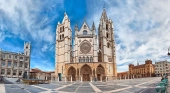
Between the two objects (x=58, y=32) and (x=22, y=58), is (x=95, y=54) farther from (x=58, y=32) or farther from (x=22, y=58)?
(x=22, y=58)

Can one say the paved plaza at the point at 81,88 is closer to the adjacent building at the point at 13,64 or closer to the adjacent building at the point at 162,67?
the adjacent building at the point at 13,64

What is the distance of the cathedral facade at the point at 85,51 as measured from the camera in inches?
2253

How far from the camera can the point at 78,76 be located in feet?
184

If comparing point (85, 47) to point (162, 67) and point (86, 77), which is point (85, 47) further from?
point (162, 67)

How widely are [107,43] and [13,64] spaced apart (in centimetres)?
3991

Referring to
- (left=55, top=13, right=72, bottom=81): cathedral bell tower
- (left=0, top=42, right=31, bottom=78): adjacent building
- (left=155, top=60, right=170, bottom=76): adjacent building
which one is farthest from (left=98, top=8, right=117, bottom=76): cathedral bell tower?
(left=155, top=60, right=170, bottom=76): adjacent building

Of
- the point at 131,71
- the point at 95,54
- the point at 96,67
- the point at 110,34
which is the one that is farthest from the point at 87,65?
the point at 131,71

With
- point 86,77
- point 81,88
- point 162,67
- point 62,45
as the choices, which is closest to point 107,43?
point 62,45

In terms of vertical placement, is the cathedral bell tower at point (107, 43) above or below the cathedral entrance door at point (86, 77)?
above

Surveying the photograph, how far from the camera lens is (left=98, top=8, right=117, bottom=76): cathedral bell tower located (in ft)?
221

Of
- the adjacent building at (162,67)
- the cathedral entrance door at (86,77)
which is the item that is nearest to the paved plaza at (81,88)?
the cathedral entrance door at (86,77)

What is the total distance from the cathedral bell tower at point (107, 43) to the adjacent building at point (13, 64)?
31393 mm

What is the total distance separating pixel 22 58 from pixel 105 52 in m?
34.0

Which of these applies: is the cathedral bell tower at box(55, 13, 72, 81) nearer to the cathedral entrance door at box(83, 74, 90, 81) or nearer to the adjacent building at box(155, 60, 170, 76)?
the cathedral entrance door at box(83, 74, 90, 81)
